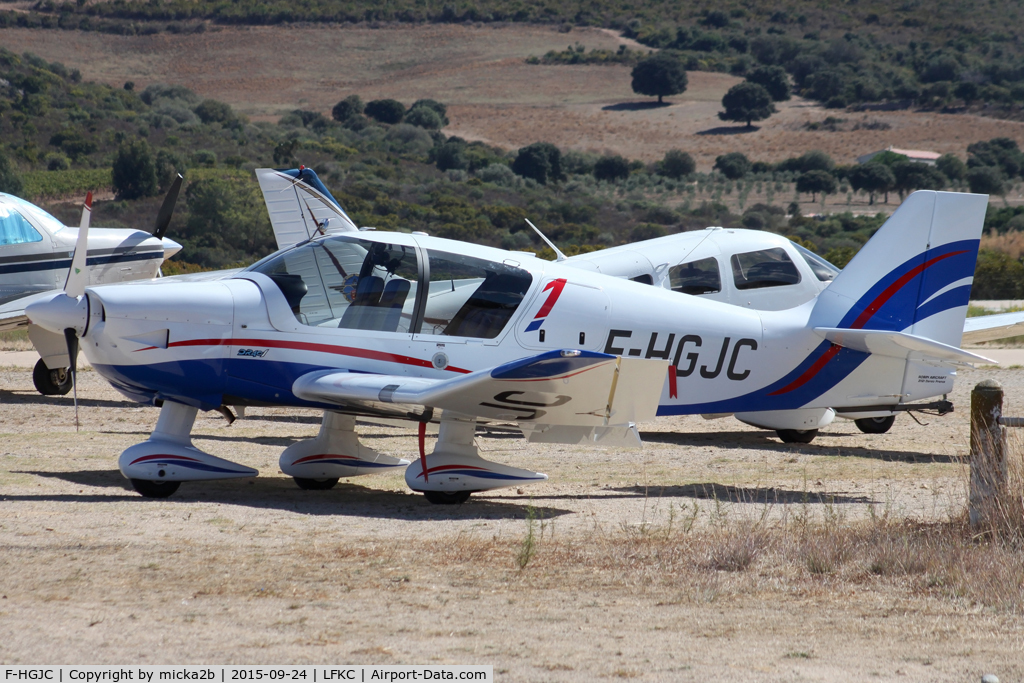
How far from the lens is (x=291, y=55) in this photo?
120 m

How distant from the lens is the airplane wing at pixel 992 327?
Result: 14375 millimetres

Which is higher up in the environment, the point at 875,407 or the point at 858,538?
the point at 858,538

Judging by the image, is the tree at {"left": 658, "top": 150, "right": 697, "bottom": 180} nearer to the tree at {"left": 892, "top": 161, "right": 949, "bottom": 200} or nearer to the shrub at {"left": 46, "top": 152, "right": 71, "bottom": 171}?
the tree at {"left": 892, "top": 161, "right": 949, "bottom": 200}

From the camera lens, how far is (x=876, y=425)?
1384 cm

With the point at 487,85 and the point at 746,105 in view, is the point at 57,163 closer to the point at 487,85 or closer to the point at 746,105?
the point at 487,85

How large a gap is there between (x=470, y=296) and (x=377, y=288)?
80 cm

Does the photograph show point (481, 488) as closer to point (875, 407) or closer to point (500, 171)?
point (875, 407)

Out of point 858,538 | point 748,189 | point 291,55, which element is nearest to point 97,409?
point 858,538

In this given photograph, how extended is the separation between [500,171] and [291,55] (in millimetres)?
57532

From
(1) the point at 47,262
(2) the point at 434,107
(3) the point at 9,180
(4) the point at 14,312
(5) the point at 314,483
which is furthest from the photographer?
(2) the point at 434,107

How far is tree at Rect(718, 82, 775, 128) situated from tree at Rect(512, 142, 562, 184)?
33154mm

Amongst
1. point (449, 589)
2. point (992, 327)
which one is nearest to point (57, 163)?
point (992, 327)

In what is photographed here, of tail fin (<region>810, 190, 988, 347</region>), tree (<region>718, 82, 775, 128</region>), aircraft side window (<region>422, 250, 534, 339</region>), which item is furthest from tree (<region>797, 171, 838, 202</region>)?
aircraft side window (<region>422, 250, 534, 339</region>)

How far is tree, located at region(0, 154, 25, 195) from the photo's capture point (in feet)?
178
